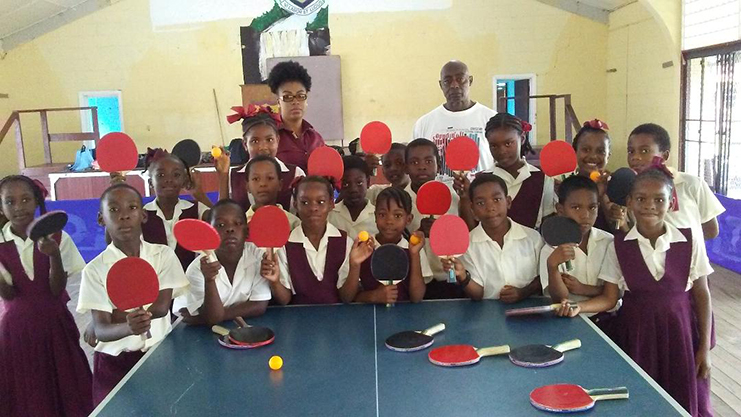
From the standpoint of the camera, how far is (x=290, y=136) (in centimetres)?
324

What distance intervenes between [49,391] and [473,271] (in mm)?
1884

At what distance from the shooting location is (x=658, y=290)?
87.2 inches

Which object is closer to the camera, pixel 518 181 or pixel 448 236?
pixel 448 236

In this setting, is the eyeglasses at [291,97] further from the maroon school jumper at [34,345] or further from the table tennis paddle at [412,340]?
the table tennis paddle at [412,340]

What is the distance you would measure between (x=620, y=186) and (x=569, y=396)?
4.06 ft

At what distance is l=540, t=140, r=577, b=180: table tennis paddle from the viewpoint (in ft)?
8.64

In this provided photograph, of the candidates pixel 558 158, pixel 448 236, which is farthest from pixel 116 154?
pixel 558 158

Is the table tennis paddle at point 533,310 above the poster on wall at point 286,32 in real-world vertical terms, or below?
below

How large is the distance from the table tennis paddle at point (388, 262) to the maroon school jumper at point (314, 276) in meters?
0.31

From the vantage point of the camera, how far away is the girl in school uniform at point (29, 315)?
2443 mm

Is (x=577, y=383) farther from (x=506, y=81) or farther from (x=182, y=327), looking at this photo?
(x=506, y=81)

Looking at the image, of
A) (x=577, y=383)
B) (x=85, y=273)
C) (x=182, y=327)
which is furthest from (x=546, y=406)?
(x=85, y=273)

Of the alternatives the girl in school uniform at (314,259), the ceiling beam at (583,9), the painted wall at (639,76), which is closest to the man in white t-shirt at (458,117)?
the girl in school uniform at (314,259)

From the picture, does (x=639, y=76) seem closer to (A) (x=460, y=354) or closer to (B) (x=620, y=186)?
(B) (x=620, y=186)
